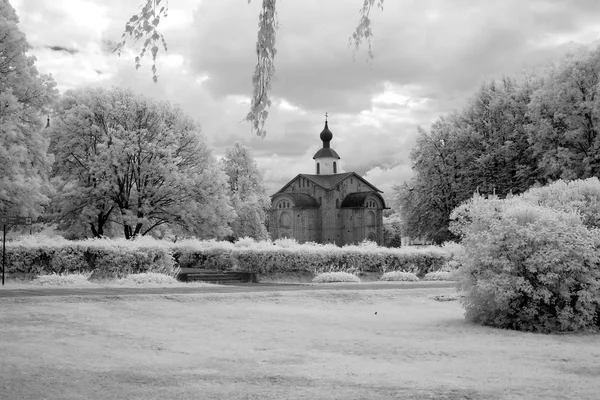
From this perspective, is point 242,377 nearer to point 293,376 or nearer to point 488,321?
point 293,376

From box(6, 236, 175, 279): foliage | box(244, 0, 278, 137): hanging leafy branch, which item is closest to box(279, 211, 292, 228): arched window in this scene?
box(6, 236, 175, 279): foliage

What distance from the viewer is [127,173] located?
3503 cm

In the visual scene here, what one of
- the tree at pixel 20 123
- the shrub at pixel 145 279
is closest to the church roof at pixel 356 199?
the tree at pixel 20 123

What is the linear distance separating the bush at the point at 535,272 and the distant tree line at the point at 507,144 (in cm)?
1918

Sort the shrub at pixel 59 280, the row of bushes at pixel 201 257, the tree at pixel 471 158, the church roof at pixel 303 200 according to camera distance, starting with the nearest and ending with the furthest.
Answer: the shrub at pixel 59 280 → the row of bushes at pixel 201 257 → the tree at pixel 471 158 → the church roof at pixel 303 200

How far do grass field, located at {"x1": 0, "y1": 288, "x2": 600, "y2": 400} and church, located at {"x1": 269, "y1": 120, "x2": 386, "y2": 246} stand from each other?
52.9m

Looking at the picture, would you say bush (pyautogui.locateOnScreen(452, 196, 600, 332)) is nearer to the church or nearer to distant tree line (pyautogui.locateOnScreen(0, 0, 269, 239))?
distant tree line (pyautogui.locateOnScreen(0, 0, 269, 239))

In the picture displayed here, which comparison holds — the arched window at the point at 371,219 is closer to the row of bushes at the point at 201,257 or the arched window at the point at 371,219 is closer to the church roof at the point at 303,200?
the church roof at the point at 303,200

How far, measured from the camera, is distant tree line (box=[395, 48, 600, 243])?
116ft

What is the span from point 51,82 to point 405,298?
65.9 feet

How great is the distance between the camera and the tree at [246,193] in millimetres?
49406

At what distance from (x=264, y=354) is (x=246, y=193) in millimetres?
43697

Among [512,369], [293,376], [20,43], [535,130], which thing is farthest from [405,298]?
[535,130]

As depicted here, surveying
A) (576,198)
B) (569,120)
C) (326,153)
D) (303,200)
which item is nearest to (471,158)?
(569,120)
